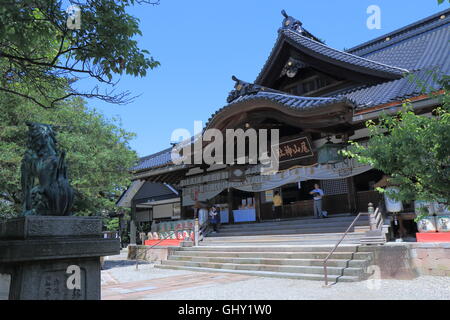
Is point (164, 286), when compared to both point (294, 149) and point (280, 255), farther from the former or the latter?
point (294, 149)

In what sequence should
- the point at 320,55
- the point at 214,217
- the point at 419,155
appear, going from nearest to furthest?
1. the point at 419,155
2. the point at 320,55
3. the point at 214,217

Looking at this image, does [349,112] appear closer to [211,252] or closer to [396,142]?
[396,142]

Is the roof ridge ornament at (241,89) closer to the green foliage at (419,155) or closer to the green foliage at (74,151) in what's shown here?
the green foliage at (74,151)

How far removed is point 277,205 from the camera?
1612 cm

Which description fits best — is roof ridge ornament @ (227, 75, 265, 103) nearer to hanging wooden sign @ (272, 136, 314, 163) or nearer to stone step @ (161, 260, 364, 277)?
hanging wooden sign @ (272, 136, 314, 163)

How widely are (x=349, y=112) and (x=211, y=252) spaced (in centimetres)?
735

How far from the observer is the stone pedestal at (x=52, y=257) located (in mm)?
3916

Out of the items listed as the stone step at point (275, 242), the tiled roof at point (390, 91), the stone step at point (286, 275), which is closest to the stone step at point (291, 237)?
the stone step at point (275, 242)

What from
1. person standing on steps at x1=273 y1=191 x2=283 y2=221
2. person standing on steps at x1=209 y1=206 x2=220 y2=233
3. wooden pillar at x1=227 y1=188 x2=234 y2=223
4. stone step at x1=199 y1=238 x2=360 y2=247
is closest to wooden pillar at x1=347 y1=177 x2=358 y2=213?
stone step at x1=199 y1=238 x2=360 y2=247

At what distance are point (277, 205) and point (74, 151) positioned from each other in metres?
9.13

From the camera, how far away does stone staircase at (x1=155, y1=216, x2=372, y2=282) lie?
939cm

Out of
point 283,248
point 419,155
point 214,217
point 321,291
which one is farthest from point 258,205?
point 419,155

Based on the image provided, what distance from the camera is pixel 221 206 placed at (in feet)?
60.7

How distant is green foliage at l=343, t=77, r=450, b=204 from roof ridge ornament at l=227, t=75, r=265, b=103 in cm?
897
